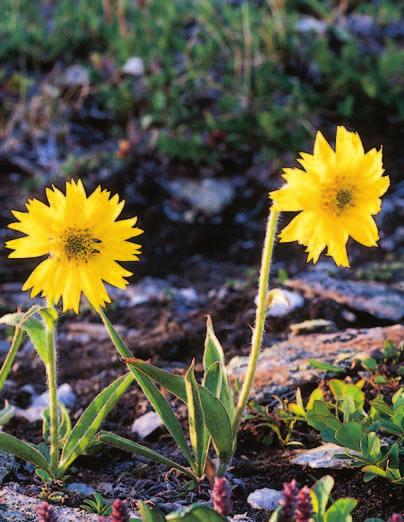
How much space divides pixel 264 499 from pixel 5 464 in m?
0.84

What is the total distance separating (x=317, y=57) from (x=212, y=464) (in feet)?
13.6

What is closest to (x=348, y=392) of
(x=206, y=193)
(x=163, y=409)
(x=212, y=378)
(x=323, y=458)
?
(x=323, y=458)

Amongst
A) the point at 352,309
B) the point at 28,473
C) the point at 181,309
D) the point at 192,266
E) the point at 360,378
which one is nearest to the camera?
the point at 28,473

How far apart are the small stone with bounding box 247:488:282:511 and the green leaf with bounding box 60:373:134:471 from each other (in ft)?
1.66

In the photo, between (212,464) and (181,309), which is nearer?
(212,464)

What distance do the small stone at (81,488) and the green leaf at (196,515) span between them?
0.82 metres

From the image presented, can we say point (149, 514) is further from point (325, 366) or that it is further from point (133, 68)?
point (133, 68)

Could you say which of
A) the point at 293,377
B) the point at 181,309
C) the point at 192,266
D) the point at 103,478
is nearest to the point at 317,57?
the point at 192,266

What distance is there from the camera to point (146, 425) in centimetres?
279

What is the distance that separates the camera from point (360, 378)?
106 inches

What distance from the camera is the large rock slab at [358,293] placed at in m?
3.59

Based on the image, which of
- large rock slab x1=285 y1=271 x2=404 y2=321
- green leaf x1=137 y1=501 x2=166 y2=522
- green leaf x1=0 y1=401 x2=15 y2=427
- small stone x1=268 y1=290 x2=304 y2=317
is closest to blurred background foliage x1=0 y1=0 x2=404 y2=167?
large rock slab x1=285 y1=271 x2=404 y2=321

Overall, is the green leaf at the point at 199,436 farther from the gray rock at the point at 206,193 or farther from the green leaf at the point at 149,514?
the gray rock at the point at 206,193

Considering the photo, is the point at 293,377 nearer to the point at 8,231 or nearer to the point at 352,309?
the point at 352,309
